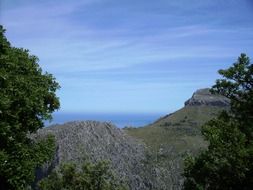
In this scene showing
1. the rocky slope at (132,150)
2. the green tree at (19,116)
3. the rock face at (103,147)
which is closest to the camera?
the green tree at (19,116)

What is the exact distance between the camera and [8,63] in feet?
55.5

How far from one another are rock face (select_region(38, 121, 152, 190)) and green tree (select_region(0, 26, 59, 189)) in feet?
429

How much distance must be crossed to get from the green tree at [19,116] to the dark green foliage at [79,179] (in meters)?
10.5

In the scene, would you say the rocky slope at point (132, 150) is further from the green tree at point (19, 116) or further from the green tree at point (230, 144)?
the green tree at point (19, 116)

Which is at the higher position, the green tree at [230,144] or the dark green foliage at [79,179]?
the green tree at [230,144]

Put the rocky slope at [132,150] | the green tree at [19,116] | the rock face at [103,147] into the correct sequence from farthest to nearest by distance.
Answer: the rock face at [103,147], the rocky slope at [132,150], the green tree at [19,116]

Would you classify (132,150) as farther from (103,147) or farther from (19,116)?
(19,116)

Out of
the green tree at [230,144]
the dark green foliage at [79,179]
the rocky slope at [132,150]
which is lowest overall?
the rocky slope at [132,150]

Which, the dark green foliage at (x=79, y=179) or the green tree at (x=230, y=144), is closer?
the green tree at (x=230, y=144)

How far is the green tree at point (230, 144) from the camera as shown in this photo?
1728 cm

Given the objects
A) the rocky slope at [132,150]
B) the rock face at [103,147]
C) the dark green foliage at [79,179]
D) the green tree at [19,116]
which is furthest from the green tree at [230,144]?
the rock face at [103,147]

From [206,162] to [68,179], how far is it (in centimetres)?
1275

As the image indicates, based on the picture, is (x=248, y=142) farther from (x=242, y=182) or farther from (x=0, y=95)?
(x=0, y=95)

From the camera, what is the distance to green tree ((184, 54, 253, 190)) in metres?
17.3
